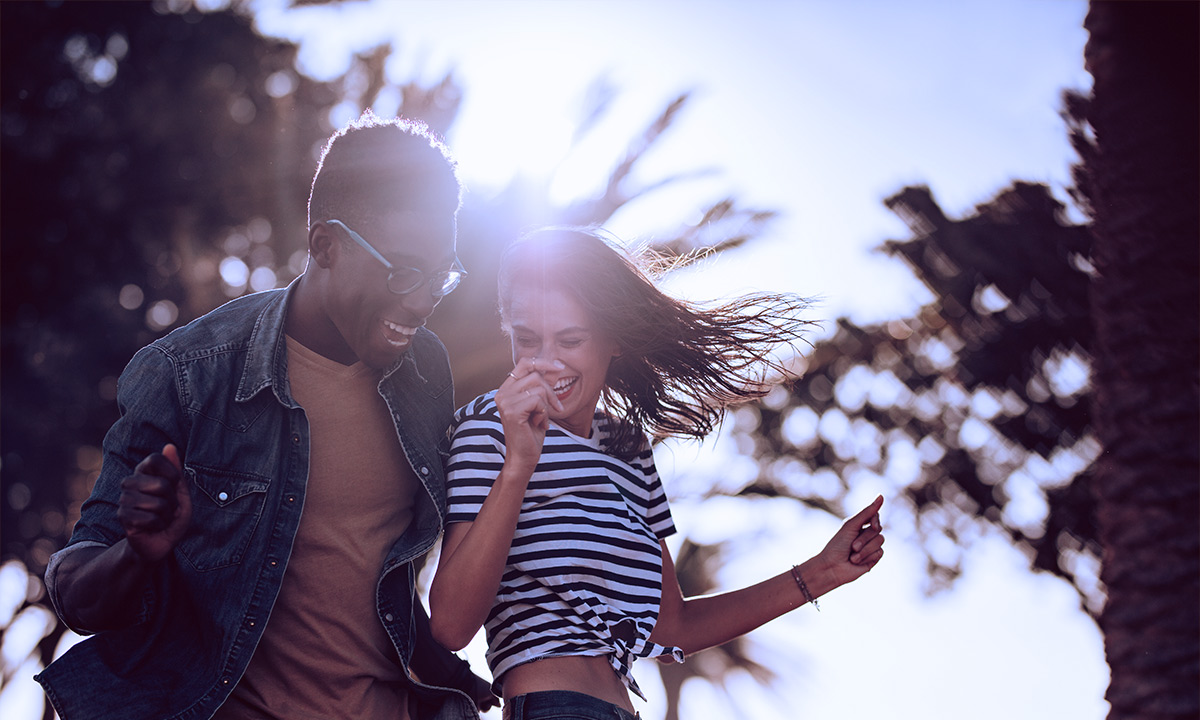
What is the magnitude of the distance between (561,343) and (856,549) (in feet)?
3.98

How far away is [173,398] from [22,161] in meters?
8.29

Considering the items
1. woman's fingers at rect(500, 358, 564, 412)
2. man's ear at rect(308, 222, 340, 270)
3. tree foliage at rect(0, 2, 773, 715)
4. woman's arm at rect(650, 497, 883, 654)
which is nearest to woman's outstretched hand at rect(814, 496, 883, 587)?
woman's arm at rect(650, 497, 883, 654)

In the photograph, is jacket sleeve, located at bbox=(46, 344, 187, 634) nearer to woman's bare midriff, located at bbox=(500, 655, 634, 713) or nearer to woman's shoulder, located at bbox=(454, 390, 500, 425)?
woman's shoulder, located at bbox=(454, 390, 500, 425)

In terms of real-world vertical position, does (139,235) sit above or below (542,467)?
above

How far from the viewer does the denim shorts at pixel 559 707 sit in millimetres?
2676

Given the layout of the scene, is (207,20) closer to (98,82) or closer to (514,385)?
(98,82)

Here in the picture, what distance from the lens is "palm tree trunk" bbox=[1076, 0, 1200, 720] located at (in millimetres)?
5051

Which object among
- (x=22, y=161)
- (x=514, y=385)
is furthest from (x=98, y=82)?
(x=514, y=385)

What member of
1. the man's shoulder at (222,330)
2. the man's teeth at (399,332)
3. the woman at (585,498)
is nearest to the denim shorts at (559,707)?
the woman at (585,498)

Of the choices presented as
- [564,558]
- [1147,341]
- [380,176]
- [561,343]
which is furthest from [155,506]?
[1147,341]

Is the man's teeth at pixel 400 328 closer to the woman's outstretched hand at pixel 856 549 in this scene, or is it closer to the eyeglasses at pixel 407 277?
the eyeglasses at pixel 407 277

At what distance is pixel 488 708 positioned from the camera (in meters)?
3.35

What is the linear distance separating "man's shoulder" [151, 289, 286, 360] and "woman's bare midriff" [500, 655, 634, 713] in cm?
133

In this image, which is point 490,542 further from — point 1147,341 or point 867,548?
point 1147,341
